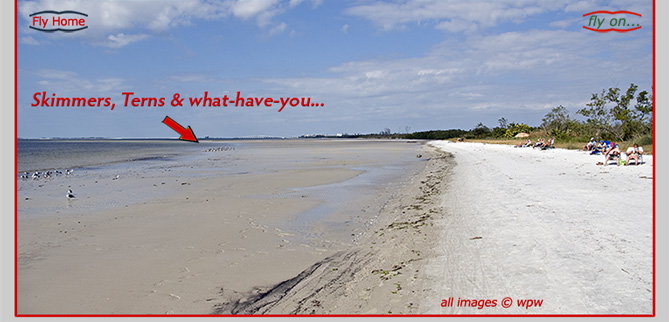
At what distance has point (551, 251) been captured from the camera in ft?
19.0

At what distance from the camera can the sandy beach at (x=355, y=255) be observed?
480 cm

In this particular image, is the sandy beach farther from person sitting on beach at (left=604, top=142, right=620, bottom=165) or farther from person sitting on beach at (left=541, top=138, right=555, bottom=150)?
person sitting on beach at (left=541, top=138, right=555, bottom=150)

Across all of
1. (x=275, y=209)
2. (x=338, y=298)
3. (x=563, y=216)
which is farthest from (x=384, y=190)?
(x=338, y=298)

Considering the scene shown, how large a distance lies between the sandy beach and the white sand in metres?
0.02

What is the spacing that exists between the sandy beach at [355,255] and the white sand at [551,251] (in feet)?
0.08

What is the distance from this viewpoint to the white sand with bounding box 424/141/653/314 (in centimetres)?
438

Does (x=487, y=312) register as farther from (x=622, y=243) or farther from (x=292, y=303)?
(x=622, y=243)

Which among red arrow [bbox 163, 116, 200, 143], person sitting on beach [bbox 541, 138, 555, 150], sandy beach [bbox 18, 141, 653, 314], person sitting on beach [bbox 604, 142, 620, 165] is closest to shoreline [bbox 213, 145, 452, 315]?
sandy beach [bbox 18, 141, 653, 314]

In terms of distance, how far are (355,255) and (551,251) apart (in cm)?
302

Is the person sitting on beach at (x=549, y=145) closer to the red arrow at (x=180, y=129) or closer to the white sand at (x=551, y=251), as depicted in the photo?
the white sand at (x=551, y=251)

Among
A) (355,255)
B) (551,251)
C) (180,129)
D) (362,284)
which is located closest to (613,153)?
(551,251)

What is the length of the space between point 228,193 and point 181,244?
22.6 feet

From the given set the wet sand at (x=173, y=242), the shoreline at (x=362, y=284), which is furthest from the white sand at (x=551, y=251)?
the wet sand at (x=173, y=242)

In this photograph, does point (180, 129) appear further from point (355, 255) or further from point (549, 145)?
point (549, 145)
